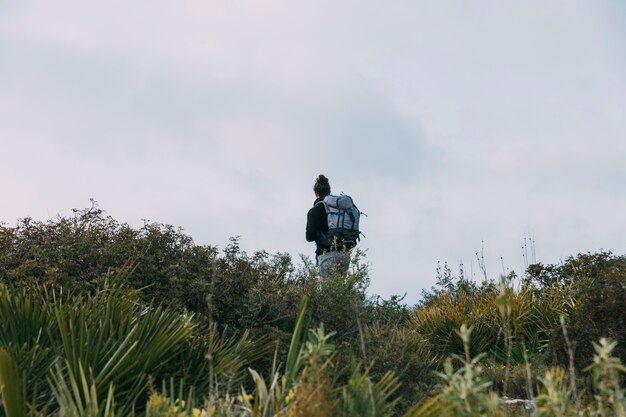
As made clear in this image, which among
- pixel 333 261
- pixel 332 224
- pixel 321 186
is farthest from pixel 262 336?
pixel 321 186

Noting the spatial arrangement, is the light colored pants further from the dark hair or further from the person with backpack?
the dark hair

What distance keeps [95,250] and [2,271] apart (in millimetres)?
1004

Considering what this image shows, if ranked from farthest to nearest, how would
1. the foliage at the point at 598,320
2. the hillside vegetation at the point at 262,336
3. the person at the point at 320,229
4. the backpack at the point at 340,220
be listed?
the backpack at the point at 340,220 < the person at the point at 320,229 < the foliage at the point at 598,320 < the hillside vegetation at the point at 262,336

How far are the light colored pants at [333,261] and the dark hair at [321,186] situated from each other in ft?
3.76

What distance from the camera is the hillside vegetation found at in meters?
4.09

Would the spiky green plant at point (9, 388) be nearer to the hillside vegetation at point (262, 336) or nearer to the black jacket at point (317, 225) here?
the hillside vegetation at point (262, 336)

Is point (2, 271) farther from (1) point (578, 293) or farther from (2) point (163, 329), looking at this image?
(1) point (578, 293)

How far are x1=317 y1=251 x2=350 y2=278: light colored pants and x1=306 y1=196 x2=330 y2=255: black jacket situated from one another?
27cm

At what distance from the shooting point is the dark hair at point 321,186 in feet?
47.1

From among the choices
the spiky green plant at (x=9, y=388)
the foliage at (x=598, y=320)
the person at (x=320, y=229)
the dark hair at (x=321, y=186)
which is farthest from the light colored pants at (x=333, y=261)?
the spiky green plant at (x=9, y=388)

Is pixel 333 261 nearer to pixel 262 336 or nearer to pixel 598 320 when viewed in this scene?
pixel 598 320

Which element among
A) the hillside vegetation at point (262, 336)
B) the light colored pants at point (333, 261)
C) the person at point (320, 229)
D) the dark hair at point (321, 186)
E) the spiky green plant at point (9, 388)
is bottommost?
the spiky green plant at point (9, 388)

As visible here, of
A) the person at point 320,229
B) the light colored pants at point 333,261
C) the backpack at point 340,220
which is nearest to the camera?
the light colored pants at point 333,261

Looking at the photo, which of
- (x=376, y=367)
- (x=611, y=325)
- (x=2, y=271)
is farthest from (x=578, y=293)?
(x=2, y=271)
